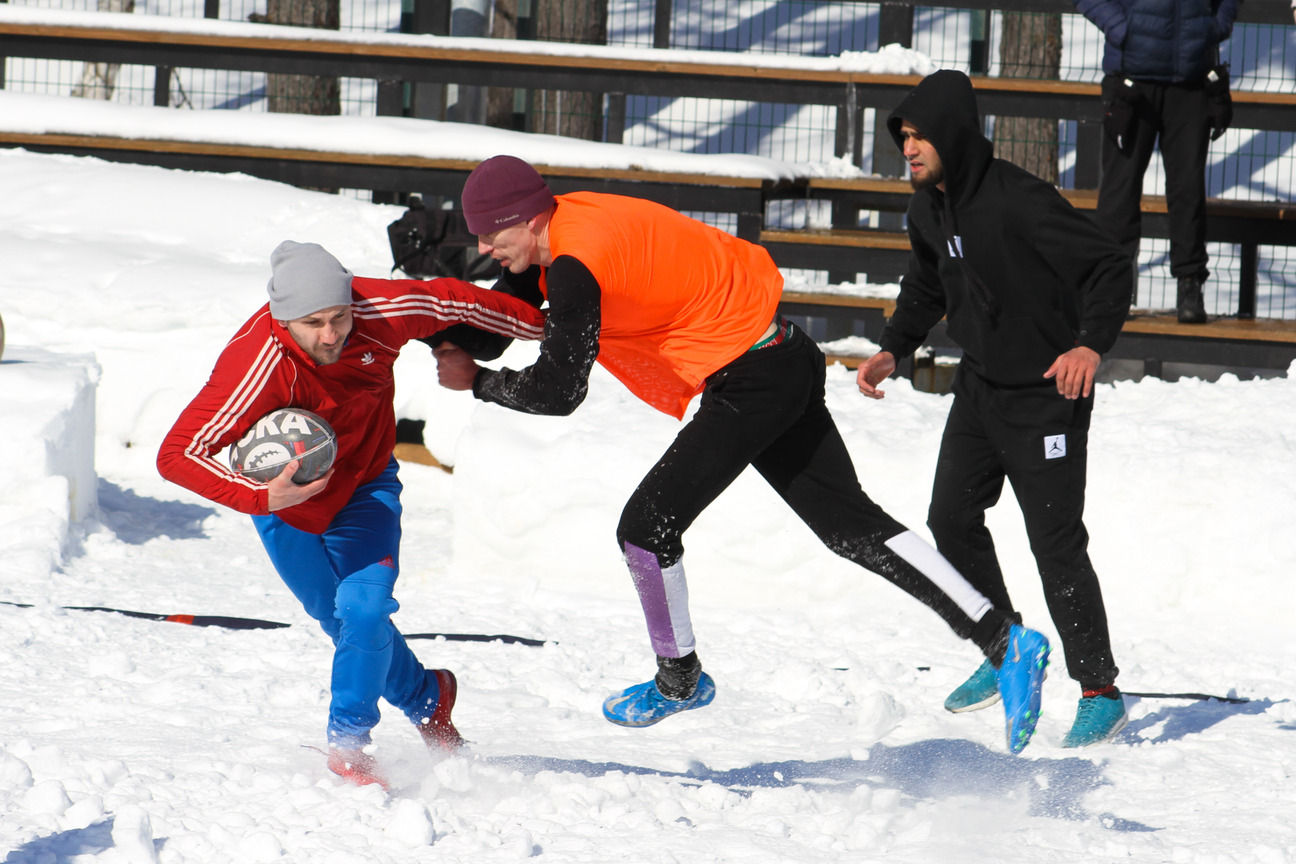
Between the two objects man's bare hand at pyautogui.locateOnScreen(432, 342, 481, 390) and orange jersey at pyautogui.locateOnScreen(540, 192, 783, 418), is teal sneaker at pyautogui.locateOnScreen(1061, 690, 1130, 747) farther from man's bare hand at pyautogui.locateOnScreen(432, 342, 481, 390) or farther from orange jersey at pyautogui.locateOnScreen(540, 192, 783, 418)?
man's bare hand at pyautogui.locateOnScreen(432, 342, 481, 390)

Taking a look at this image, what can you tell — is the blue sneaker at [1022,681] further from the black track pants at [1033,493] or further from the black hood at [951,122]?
the black hood at [951,122]

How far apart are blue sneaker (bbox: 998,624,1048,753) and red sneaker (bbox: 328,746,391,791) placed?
1731mm

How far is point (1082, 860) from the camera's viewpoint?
329cm

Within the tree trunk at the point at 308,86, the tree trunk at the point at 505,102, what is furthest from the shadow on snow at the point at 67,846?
the tree trunk at the point at 308,86

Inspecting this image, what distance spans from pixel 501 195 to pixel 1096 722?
2356 millimetres

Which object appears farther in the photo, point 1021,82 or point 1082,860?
point 1021,82

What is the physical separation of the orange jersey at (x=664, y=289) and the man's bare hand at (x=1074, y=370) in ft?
2.70

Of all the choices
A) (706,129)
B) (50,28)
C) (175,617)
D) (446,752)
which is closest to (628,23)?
(706,129)

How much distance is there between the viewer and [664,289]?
139 inches

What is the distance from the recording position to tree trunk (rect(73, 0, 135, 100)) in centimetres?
1634

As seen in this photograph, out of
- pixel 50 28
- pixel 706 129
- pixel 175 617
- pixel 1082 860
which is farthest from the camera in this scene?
pixel 706 129

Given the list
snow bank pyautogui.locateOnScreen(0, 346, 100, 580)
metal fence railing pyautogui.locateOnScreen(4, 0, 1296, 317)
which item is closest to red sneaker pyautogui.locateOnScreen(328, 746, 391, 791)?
snow bank pyautogui.locateOnScreen(0, 346, 100, 580)

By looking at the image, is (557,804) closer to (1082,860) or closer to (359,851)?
(359,851)

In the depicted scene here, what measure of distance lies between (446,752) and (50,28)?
9.13 meters
